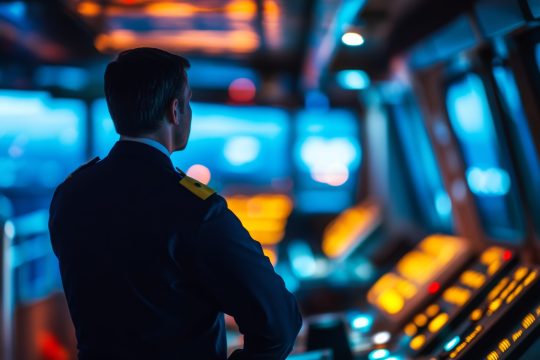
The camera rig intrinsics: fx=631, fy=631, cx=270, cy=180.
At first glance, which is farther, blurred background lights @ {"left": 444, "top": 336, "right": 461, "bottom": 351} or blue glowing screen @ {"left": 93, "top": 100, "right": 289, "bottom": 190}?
blue glowing screen @ {"left": 93, "top": 100, "right": 289, "bottom": 190}

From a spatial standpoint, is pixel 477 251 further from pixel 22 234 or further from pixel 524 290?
pixel 22 234

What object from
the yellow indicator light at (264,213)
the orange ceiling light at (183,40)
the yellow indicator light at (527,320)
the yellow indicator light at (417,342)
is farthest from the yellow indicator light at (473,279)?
the yellow indicator light at (264,213)

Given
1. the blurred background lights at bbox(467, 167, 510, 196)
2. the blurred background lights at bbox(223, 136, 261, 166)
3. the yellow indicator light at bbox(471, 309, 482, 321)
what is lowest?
the yellow indicator light at bbox(471, 309, 482, 321)

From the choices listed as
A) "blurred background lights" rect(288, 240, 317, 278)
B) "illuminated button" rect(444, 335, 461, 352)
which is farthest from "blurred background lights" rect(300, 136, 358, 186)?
"illuminated button" rect(444, 335, 461, 352)

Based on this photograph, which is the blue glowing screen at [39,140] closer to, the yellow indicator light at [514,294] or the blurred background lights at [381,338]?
the blurred background lights at [381,338]

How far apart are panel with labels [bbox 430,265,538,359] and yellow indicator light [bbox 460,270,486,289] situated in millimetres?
205

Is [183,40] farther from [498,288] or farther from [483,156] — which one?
[498,288]

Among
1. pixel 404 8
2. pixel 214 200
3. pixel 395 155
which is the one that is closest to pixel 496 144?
pixel 404 8

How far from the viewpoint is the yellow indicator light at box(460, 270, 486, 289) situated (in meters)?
2.91

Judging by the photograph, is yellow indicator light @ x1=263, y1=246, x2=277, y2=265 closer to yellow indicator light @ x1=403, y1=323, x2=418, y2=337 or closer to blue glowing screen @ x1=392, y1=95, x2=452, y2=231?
blue glowing screen @ x1=392, y1=95, x2=452, y2=231

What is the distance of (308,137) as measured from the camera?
20.8ft

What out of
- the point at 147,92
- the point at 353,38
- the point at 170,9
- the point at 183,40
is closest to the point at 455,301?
the point at 353,38

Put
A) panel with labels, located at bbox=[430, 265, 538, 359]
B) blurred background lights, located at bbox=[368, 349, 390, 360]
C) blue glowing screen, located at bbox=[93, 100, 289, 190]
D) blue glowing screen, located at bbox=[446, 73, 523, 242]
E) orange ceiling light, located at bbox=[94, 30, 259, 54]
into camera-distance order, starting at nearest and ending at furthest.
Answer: panel with labels, located at bbox=[430, 265, 538, 359] < blurred background lights, located at bbox=[368, 349, 390, 360] < blue glowing screen, located at bbox=[446, 73, 523, 242] < orange ceiling light, located at bbox=[94, 30, 259, 54] < blue glowing screen, located at bbox=[93, 100, 289, 190]

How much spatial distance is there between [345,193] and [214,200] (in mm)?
5174
